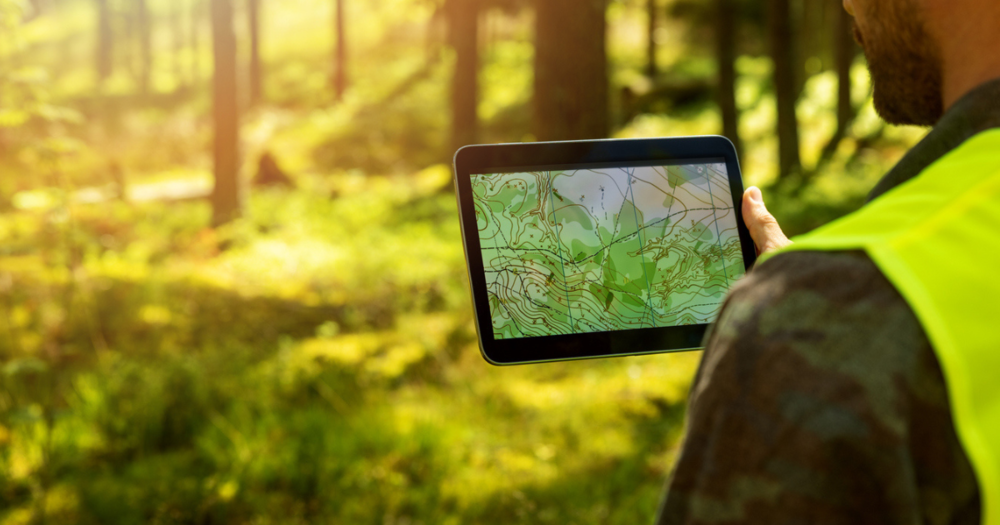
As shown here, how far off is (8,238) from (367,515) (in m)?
6.48

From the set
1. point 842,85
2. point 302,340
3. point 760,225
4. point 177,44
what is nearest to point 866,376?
point 760,225

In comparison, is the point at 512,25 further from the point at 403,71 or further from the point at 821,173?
the point at 821,173

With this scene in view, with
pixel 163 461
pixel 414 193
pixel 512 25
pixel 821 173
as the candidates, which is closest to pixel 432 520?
pixel 163 461

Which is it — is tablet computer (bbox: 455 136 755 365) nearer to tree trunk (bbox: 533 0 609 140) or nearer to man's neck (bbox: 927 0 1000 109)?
man's neck (bbox: 927 0 1000 109)

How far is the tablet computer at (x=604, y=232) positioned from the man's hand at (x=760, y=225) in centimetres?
4

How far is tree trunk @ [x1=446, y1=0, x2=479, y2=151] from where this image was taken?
604 inches

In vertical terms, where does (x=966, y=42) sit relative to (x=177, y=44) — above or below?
below

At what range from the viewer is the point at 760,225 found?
1.48 m

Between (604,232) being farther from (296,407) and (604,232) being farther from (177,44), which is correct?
(177,44)

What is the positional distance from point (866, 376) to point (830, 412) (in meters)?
0.05

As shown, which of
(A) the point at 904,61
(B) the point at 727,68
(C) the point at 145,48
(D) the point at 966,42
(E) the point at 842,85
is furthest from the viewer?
(C) the point at 145,48

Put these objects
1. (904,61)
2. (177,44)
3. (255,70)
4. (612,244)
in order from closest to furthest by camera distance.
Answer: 1. (904,61)
2. (612,244)
3. (255,70)
4. (177,44)

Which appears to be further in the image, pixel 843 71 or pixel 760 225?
pixel 843 71

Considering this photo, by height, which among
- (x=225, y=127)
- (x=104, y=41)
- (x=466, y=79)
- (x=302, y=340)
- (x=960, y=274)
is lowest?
(x=302, y=340)
